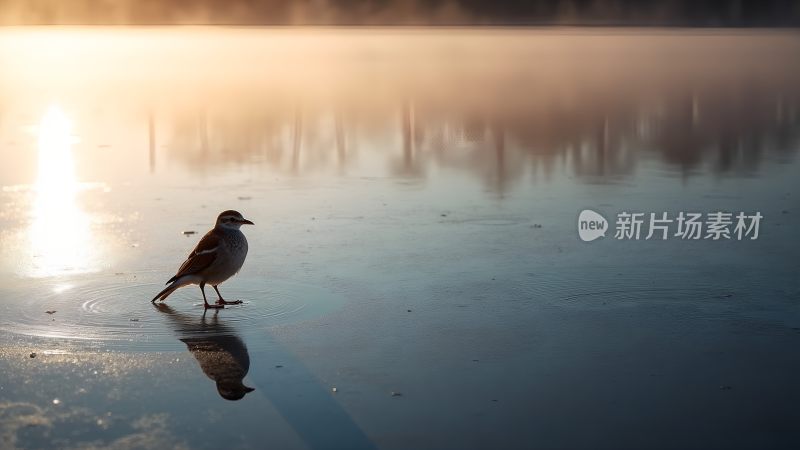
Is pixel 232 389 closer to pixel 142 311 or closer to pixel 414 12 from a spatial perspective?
pixel 142 311

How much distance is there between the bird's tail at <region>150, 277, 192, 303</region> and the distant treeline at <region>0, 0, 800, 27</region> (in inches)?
1883

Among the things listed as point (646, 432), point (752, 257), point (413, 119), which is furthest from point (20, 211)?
point (413, 119)

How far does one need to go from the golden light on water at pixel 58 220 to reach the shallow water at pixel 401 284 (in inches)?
1.6

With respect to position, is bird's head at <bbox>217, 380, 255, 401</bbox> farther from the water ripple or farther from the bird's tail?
the bird's tail

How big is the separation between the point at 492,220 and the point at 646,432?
525cm

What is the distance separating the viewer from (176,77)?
31.5 metres

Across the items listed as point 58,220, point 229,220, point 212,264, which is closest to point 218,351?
point 212,264

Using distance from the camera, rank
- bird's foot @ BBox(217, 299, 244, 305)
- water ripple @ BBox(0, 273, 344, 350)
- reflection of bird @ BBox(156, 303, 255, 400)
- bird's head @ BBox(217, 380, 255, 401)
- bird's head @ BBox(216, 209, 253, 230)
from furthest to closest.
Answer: bird's head @ BBox(216, 209, 253, 230) → bird's foot @ BBox(217, 299, 244, 305) → water ripple @ BBox(0, 273, 344, 350) → reflection of bird @ BBox(156, 303, 255, 400) → bird's head @ BBox(217, 380, 255, 401)

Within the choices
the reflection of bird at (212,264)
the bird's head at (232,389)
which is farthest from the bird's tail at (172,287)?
the bird's head at (232,389)

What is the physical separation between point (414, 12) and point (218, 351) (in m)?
53.7

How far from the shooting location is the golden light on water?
921cm

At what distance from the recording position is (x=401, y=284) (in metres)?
8.46

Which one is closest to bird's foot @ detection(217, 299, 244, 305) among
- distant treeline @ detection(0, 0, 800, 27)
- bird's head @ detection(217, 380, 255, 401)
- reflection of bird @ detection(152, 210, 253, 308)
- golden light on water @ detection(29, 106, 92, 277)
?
reflection of bird @ detection(152, 210, 253, 308)

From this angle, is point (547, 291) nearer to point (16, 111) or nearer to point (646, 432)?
point (646, 432)
